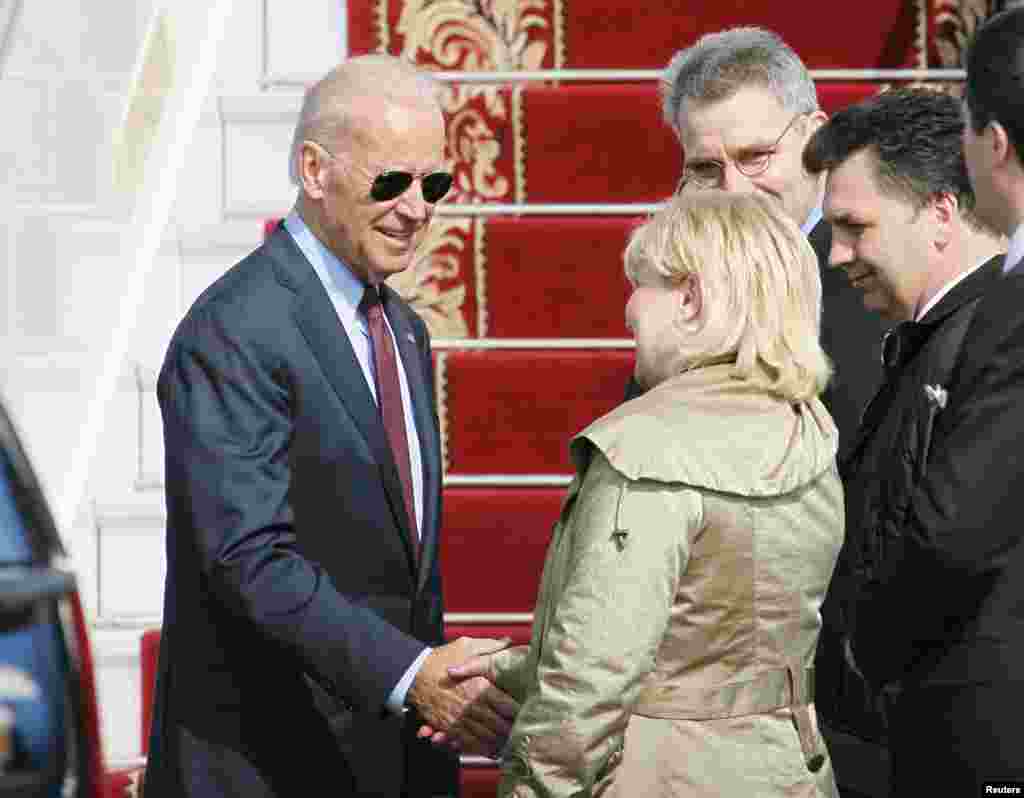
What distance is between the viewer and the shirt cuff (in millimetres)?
2844

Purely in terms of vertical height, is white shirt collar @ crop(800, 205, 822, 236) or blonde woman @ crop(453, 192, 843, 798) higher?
white shirt collar @ crop(800, 205, 822, 236)

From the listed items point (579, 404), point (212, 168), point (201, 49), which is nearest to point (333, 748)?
point (579, 404)

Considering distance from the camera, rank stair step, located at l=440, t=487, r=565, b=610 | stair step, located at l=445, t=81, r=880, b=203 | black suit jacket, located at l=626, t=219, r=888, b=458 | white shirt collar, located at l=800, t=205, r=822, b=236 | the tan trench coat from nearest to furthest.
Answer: the tan trench coat → black suit jacket, located at l=626, t=219, r=888, b=458 → white shirt collar, located at l=800, t=205, r=822, b=236 → stair step, located at l=440, t=487, r=565, b=610 → stair step, located at l=445, t=81, r=880, b=203

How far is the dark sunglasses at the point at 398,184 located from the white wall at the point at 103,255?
1.07m

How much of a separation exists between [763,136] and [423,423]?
0.91 m

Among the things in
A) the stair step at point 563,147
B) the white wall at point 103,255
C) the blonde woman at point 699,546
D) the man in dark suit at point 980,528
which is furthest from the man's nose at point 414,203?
the stair step at point 563,147

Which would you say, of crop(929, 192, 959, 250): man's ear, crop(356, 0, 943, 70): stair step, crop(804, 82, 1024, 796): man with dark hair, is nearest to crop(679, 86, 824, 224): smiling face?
crop(804, 82, 1024, 796): man with dark hair

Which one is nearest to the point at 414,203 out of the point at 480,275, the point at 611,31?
the point at 480,275

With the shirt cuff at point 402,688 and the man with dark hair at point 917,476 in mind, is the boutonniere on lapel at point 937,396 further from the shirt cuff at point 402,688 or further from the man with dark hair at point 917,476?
the shirt cuff at point 402,688

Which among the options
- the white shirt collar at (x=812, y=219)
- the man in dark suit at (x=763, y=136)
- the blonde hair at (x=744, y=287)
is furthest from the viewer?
the white shirt collar at (x=812, y=219)

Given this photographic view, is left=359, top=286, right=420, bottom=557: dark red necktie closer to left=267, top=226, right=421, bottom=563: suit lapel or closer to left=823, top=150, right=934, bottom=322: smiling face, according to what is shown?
left=267, top=226, right=421, bottom=563: suit lapel

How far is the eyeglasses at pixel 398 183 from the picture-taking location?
3021mm

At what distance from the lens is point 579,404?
183 inches

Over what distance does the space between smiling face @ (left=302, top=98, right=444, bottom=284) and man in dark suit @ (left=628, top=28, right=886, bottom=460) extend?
0.66 m
